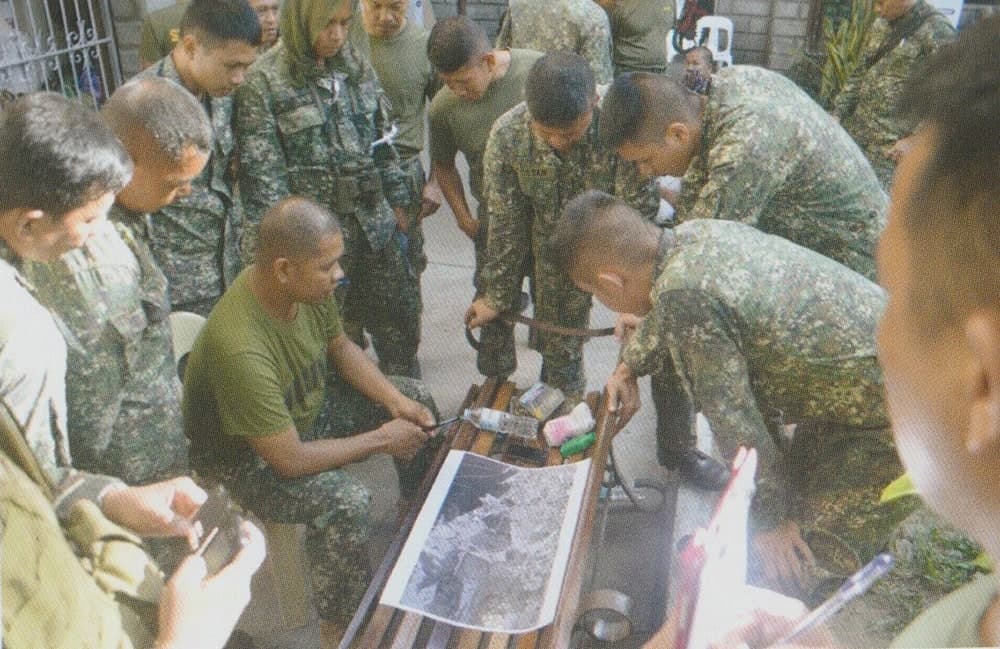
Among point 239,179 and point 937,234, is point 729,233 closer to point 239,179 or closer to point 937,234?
point 937,234

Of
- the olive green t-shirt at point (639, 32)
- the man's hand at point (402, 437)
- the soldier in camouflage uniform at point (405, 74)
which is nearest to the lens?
the man's hand at point (402, 437)

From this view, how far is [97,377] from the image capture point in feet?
5.79

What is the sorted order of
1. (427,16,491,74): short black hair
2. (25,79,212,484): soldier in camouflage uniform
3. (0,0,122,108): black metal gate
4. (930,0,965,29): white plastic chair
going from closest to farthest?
(25,79,212,484): soldier in camouflage uniform < (427,16,491,74): short black hair < (0,0,122,108): black metal gate < (930,0,965,29): white plastic chair

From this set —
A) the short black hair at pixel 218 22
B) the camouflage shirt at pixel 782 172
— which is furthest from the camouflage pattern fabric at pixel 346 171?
the camouflage shirt at pixel 782 172

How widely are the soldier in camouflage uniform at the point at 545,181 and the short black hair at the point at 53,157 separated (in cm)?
137

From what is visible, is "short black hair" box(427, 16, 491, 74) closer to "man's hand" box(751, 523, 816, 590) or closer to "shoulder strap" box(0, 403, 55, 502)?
"man's hand" box(751, 523, 816, 590)

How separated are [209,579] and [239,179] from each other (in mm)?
1883

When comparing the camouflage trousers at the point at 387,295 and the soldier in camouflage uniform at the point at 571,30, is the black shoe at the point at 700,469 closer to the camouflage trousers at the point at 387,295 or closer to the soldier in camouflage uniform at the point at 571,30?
the camouflage trousers at the point at 387,295

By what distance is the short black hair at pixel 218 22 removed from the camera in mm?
2635

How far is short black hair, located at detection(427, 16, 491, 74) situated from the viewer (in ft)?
9.95

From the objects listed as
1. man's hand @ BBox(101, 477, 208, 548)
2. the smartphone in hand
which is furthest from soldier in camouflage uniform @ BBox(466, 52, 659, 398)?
man's hand @ BBox(101, 477, 208, 548)

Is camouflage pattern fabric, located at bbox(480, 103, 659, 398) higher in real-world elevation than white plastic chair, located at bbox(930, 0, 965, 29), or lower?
lower

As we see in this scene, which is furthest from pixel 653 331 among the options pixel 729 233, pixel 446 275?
pixel 446 275

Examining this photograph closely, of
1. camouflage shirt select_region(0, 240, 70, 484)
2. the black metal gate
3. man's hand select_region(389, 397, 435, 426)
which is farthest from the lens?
the black metal gate
